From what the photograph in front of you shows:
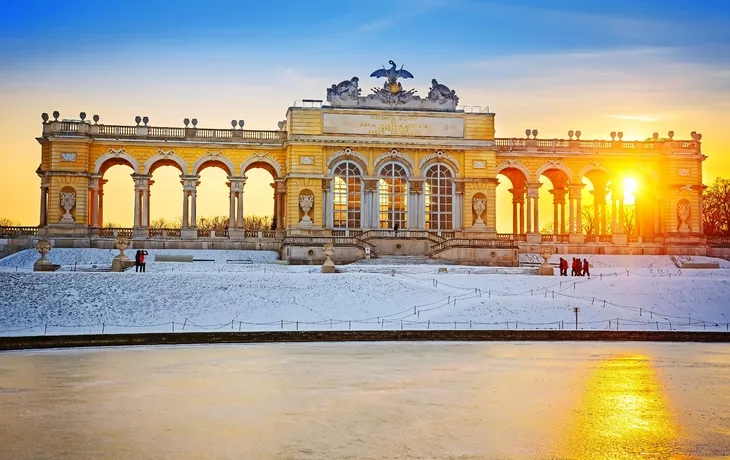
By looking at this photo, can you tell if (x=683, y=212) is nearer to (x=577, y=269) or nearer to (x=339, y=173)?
(x=577, y=269)

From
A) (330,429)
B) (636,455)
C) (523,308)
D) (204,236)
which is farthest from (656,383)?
(204,236)

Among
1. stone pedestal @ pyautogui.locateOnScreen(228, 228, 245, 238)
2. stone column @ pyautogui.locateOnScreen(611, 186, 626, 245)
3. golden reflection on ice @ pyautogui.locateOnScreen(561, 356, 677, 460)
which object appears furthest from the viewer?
stone column @ pyautogui.locateOnScreen(611, 186, 626, 245)

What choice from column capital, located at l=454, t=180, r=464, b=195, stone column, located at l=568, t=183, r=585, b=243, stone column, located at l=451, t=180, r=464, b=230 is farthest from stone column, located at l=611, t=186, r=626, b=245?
column capital, located at l=454, t=180, r=464, b=195

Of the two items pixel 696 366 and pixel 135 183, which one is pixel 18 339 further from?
pixel 135 183

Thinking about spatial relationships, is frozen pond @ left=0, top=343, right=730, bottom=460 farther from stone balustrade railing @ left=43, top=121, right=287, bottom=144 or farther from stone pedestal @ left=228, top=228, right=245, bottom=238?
stone balustrade railing @ left=43, top=121, right=287, bottom=144

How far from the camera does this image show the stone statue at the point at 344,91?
2448 inches

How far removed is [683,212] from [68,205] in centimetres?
4504

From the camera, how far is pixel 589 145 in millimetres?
67625

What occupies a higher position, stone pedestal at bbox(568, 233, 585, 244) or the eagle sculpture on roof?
the eagle sculpture on roof

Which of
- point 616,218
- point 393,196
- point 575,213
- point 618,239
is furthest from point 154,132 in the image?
point 616,218

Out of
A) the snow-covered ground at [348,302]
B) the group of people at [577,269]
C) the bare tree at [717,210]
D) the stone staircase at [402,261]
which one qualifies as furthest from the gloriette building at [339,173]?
the bare tree at [717,210]

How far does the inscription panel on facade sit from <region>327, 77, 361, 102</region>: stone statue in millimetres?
1349

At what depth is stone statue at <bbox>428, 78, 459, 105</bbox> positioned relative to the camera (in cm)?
6309

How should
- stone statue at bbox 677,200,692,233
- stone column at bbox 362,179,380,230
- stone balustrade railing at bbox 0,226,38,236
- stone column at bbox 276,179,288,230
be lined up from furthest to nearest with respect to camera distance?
1. stone statue at bbox 677,200,692,233
2. stone column at bbox 276,179,288,230
3. stone column at bbox 362,179,380,230
4. stone balustrade railing at bbox 0,226,38,236
